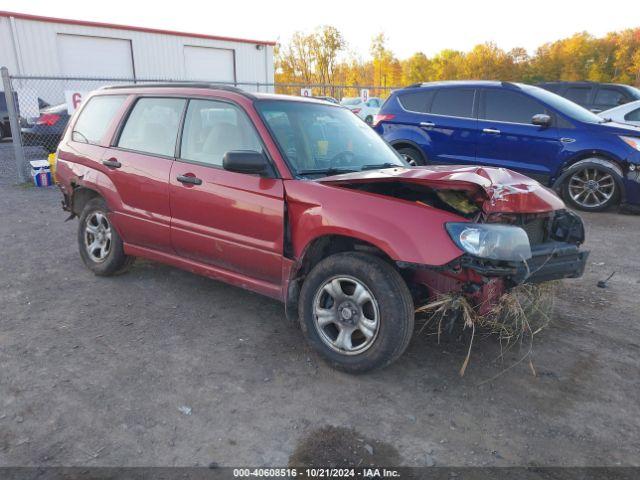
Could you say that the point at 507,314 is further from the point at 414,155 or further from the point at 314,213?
the point at 414,155

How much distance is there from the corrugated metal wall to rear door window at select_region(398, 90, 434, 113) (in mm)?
18738

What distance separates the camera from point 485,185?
9.82 feet

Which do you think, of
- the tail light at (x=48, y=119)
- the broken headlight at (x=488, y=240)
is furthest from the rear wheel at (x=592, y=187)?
the tail light at (x=48, y=119)

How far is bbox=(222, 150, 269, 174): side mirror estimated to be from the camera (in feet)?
11.0

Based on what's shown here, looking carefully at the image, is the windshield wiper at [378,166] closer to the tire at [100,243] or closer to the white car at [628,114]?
the tire at [100,243]

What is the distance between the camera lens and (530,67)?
186 ft

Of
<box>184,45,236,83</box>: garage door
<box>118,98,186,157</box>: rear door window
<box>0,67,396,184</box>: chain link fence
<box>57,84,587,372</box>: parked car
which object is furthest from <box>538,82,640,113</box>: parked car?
<box>184,45,236,83</box>: garage door

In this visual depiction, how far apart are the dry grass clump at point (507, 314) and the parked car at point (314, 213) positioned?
0.31 ft

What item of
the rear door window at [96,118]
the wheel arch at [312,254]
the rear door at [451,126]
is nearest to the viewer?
the wheel arch at [312,254]

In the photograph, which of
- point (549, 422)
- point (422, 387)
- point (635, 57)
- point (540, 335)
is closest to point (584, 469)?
point (549, 422)

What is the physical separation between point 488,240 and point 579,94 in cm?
1413

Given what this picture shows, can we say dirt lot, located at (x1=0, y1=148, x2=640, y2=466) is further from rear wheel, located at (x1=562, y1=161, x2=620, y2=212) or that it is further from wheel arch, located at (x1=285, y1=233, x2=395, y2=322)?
rear wheel, located at (x1=562, y1=161, x2=620, y2=212)

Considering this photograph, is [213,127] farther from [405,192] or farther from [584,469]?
[584,469]

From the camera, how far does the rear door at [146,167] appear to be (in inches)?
163
